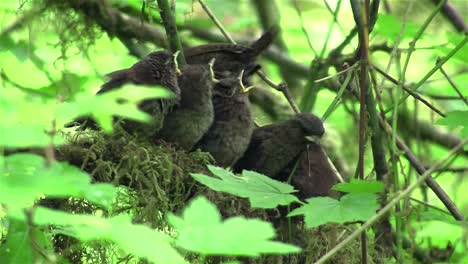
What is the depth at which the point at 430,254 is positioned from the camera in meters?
3.92

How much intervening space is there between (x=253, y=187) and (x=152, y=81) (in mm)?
894

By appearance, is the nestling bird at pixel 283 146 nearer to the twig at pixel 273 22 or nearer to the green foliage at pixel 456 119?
the green foliage at pixel 456 119

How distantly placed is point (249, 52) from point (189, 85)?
628 mm

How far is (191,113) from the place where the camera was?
3352 mm

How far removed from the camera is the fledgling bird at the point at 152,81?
3.22m

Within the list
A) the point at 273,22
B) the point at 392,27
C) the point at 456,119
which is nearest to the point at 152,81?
the point at 456,119

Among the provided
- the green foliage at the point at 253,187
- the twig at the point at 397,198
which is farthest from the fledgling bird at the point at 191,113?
the twig at the point at 397,198

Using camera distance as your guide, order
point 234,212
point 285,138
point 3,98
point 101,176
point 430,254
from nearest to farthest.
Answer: point 3,98 < point 101,176 < point 234,212 < point 285,138 < point 430,254

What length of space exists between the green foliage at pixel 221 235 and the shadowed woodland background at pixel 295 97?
38 centimetres

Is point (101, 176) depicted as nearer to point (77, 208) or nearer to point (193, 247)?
point (77, 208)

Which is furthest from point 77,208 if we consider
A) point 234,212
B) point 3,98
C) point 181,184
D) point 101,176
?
point 3,98

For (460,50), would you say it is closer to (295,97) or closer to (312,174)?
(312,174)

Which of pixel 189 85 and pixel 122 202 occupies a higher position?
pixel 189 85

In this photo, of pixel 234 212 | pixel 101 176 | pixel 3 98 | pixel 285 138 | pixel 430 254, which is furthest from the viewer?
pixel 430 254
